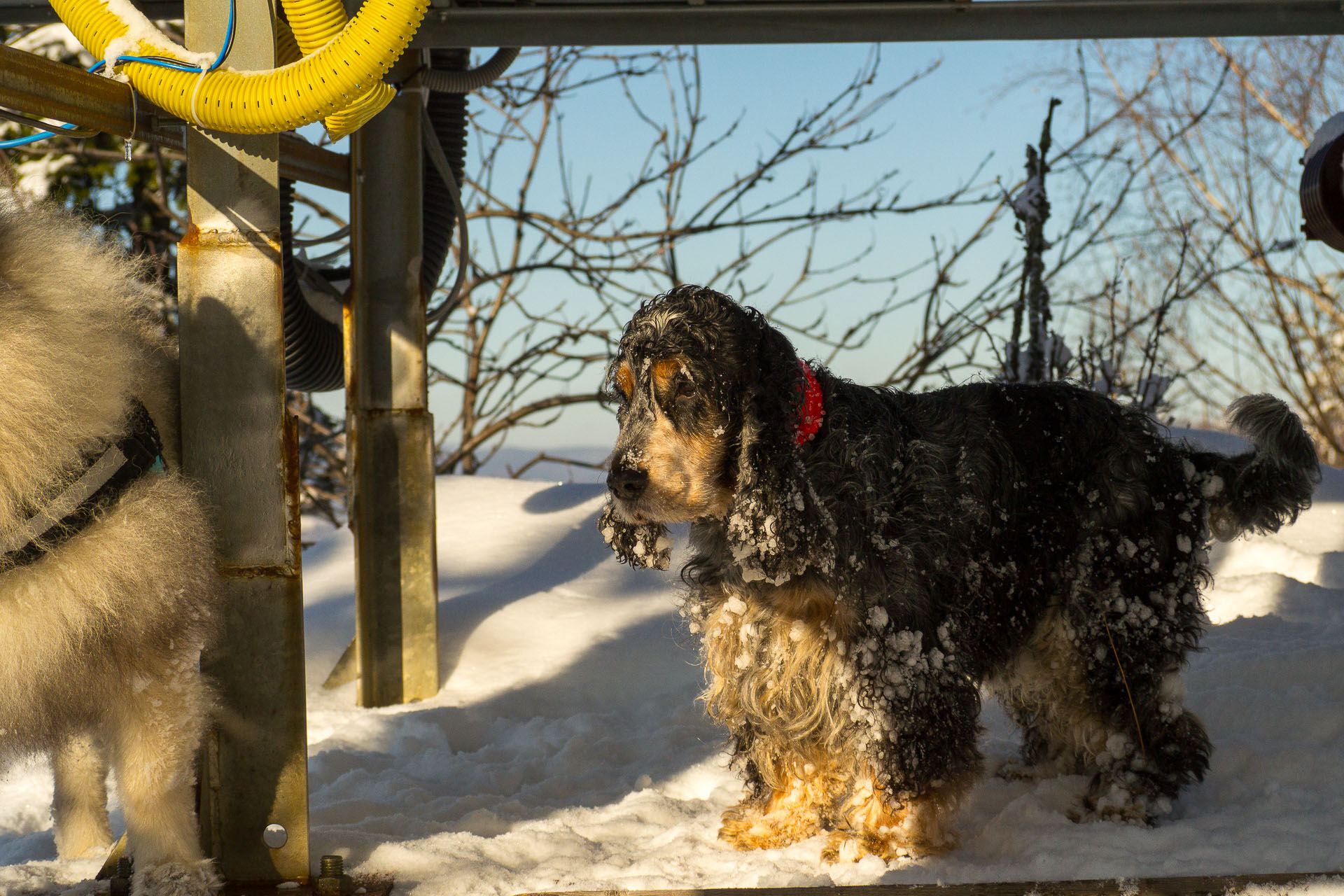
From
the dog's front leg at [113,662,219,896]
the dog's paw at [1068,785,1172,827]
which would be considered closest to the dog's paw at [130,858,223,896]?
the dog's front leg at [113,662,219,896]

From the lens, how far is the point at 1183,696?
346cm

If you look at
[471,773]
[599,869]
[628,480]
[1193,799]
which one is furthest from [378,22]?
[1193,799]

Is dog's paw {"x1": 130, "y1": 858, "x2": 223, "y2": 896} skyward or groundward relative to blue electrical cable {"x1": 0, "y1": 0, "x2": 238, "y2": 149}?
groundward

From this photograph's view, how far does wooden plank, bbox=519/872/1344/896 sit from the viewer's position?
2627 mm

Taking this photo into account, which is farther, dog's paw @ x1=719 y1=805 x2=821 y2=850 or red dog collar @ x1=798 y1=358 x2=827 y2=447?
dog's paw @ x1=719 y1=805 x2=821 y2=850

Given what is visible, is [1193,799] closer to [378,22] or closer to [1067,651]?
[1067,651]

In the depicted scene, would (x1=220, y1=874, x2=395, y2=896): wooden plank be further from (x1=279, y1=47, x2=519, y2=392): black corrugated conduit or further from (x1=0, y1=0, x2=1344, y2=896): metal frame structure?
(x1=279, y1=47, x2=519, y2=392): black corrugated conduit

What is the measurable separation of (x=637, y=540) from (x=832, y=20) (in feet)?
7.91

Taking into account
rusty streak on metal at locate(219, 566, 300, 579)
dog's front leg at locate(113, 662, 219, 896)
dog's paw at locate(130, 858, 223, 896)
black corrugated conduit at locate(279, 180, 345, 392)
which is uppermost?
black corrugated conduit at locate(279, 180, 345, 392)

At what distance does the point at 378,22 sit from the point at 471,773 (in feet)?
9.00

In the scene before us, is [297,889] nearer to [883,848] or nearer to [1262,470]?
[883,848]

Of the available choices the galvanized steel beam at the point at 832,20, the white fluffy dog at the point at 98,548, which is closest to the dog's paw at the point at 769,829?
the white fluffy dog at the point at 98,548

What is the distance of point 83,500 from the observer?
2.46m

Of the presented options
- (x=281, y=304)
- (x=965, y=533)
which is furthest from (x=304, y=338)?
(x=965, y=533)
